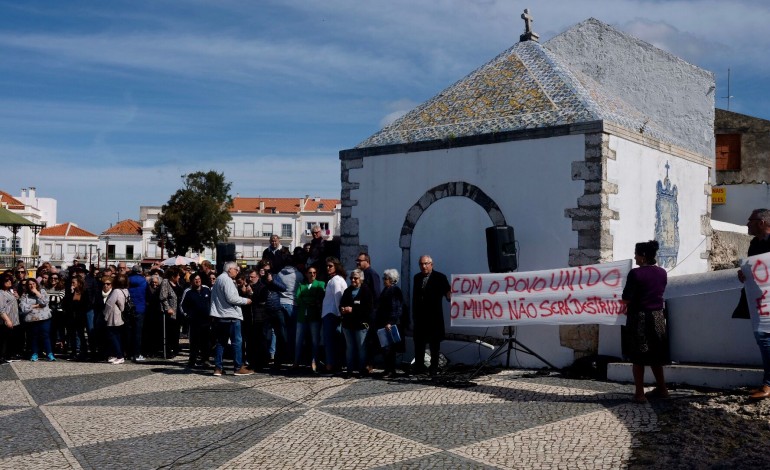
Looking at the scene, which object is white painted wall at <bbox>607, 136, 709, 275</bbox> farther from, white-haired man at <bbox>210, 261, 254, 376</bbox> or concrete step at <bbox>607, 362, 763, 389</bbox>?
white-haired man at <bbox>210, 261, 254, 376</bbox>

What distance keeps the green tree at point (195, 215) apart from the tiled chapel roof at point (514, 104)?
Result: 38456 mm

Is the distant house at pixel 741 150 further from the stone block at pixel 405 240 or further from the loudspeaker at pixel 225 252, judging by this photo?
the loudspeaker at pixel 225 252

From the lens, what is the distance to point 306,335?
36.8 feet

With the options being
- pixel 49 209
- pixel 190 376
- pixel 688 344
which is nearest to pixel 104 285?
pixel 190 376

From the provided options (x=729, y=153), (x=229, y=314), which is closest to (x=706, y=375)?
(x=229, y=314)

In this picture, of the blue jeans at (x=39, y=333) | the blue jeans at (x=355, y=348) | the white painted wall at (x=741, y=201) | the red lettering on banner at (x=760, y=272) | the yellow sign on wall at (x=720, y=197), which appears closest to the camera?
the red lettering on banner at (x=760, y=272)

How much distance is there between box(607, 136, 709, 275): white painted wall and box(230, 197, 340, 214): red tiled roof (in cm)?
8470

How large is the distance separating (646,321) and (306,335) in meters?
5.20

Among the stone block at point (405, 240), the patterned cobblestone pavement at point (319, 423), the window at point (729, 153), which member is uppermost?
the window at point (729, 153)

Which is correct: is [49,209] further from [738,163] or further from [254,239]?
[738,163]

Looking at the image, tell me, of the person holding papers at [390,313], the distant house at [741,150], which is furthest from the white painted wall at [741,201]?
the person holding papers at [390,313]

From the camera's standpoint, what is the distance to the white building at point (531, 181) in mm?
10594

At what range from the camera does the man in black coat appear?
10336mm

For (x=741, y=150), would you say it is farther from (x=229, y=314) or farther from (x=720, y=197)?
(x=229, y=314)
